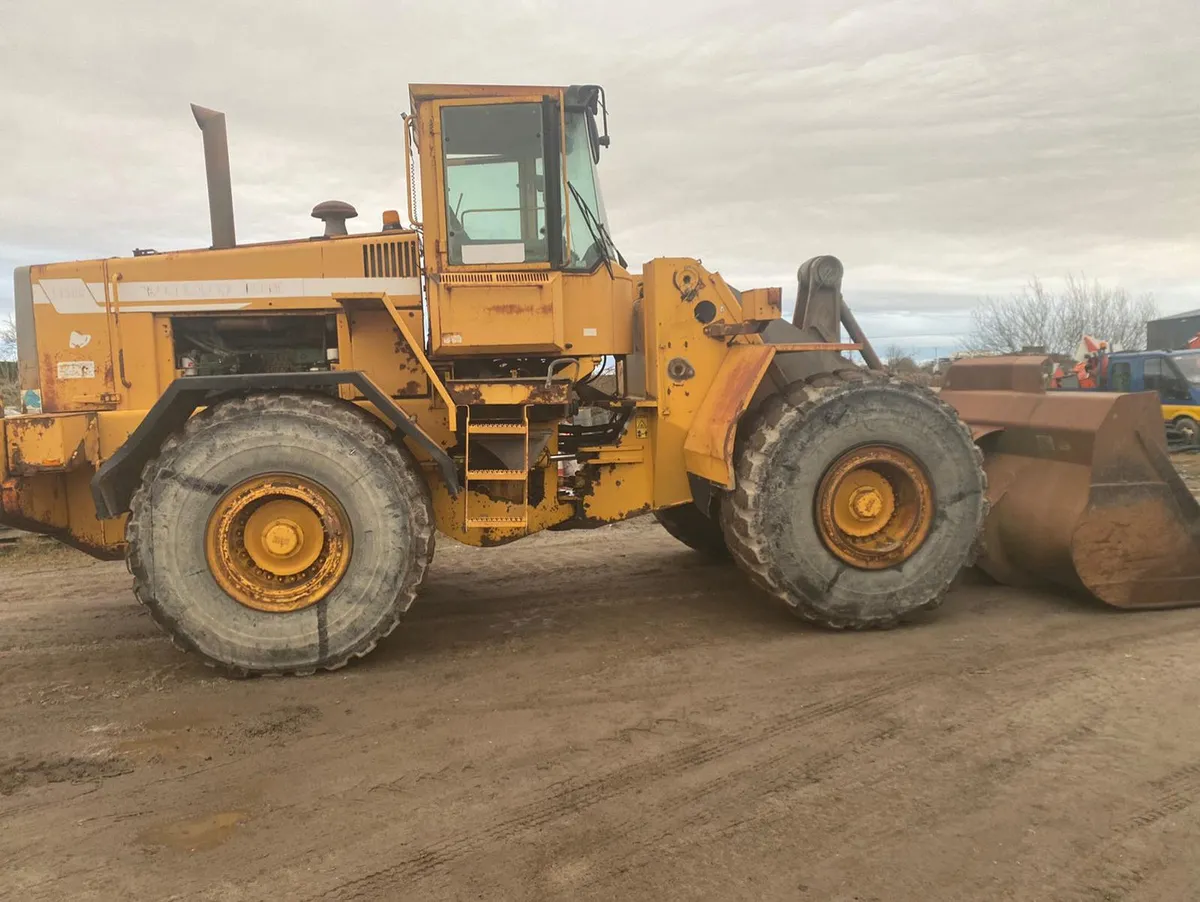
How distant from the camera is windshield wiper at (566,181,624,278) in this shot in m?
4.75

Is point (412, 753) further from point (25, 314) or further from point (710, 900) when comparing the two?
point (25, 314)

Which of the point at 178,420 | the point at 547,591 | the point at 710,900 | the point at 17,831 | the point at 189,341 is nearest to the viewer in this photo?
the point at 710,900

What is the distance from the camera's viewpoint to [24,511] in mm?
4352

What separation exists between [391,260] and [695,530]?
3.19 m

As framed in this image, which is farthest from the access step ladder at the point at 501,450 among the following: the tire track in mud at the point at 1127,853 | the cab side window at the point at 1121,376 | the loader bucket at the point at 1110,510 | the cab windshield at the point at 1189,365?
the cab side window at the point at 1121,376

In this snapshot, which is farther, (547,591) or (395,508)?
(547,591)

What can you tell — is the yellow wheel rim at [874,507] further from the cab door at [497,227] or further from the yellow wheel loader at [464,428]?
the cab door at [497,227]

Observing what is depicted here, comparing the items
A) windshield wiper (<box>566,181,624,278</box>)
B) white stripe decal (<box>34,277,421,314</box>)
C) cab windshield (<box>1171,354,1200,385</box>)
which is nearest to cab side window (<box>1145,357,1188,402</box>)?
cab windshield (<box>1171,354,1200,385</box>)

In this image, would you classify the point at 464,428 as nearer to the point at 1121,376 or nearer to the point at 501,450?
the point at 501,450

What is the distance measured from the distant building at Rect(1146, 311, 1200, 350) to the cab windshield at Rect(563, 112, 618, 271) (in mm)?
40637

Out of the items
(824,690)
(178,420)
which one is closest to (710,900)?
(824,690)

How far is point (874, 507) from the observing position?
4762mm

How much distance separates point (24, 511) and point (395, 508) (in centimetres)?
203

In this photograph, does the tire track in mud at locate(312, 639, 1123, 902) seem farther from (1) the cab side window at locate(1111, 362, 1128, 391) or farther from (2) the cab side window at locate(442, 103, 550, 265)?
(1) the cab side window at locate(1111, 362, 1128, 391)
